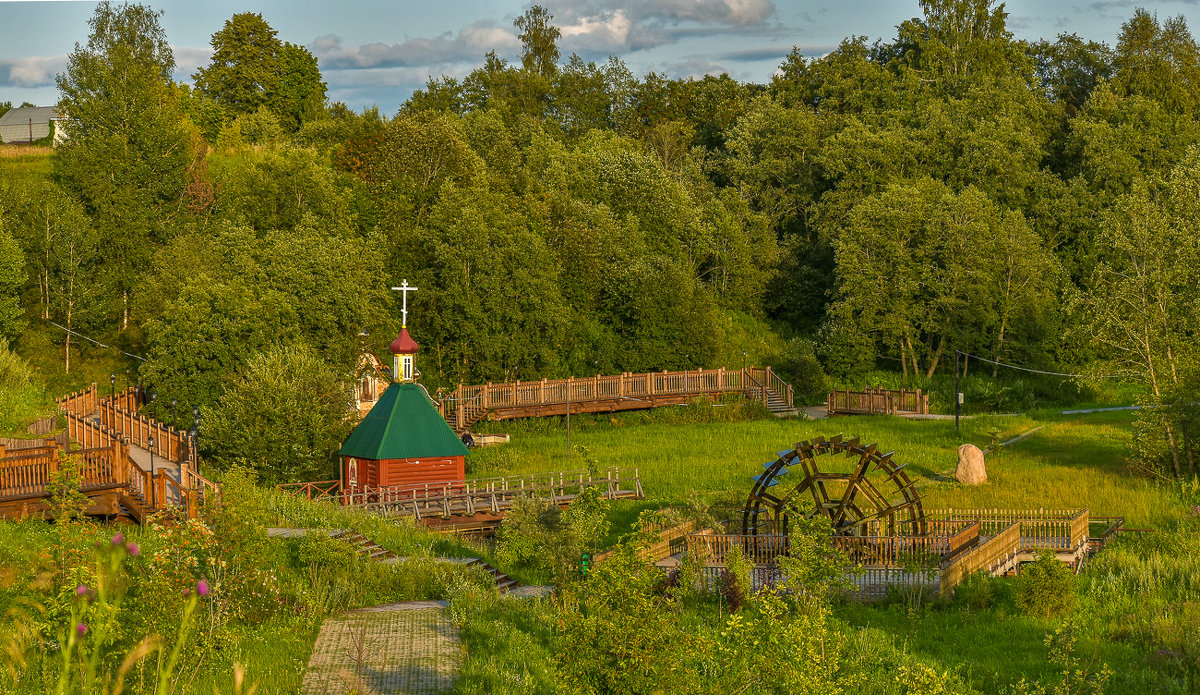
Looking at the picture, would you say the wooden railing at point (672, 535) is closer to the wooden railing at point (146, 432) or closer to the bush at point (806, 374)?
the wooden railing at point (146, 432)

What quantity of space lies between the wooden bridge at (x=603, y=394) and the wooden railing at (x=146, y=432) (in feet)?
41.8

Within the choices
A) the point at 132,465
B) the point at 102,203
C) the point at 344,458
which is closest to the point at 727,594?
the point at 132,465

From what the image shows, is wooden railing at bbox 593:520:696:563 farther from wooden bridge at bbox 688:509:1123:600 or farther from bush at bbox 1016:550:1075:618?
bush at bbox 1016:550:1075:618

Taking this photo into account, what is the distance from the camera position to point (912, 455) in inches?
1631

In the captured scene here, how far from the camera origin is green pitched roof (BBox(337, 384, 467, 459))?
34.6 m

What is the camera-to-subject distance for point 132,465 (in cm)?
2650

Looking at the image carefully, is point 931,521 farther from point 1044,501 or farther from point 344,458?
point 344,458

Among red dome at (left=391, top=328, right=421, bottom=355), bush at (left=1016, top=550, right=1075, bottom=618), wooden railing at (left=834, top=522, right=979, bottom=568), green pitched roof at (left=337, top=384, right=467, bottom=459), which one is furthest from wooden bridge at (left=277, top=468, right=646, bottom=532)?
bush at (left=1016, top=550, right=1075, bottom=618)

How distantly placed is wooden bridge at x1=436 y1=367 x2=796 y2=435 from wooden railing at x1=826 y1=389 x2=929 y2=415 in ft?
7.09

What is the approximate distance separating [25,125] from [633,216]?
42928mm

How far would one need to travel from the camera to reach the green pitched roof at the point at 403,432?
3462cm

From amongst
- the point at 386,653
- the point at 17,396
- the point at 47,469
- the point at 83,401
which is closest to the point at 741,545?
the point at 386,653

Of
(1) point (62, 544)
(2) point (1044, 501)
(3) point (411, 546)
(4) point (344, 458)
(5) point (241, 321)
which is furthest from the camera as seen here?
(5) point (241, 321)

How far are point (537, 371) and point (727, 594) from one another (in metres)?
30.6
